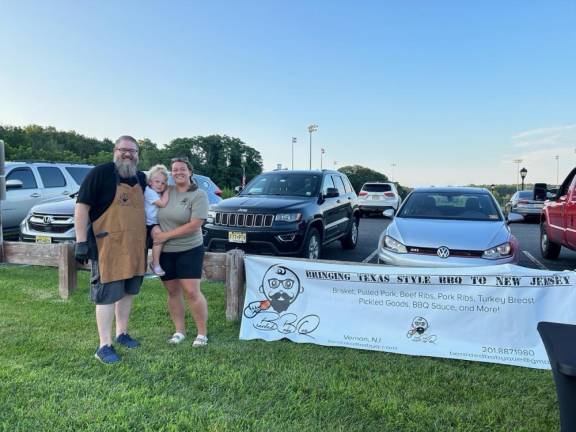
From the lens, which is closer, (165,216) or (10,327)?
(165,216)

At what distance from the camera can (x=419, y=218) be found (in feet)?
21.3

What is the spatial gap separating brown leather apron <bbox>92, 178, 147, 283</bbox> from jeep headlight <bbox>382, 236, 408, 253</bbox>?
125 inches

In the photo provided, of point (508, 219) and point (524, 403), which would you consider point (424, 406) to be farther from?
point (508, 219)

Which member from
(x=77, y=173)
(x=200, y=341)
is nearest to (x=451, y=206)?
(x=200, y=341)

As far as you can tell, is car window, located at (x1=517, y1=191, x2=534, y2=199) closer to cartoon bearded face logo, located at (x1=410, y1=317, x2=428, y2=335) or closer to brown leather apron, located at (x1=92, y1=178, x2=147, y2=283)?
cartoon bearded face logo, located at (x1=410, y1=317, x2=428, y2=335)

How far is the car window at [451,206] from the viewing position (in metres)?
6.56


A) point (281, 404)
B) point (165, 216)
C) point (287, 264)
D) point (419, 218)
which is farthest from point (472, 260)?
point (165, 216)

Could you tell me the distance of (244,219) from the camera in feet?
22.8

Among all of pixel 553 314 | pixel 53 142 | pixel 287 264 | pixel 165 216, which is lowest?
pixel 553 314

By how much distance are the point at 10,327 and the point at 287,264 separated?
2.82 m

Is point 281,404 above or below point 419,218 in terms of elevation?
below

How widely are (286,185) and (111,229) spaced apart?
4.82 metres

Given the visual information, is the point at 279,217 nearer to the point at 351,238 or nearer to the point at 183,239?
the point at 183,239

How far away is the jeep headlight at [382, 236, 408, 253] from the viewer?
5.60 m
